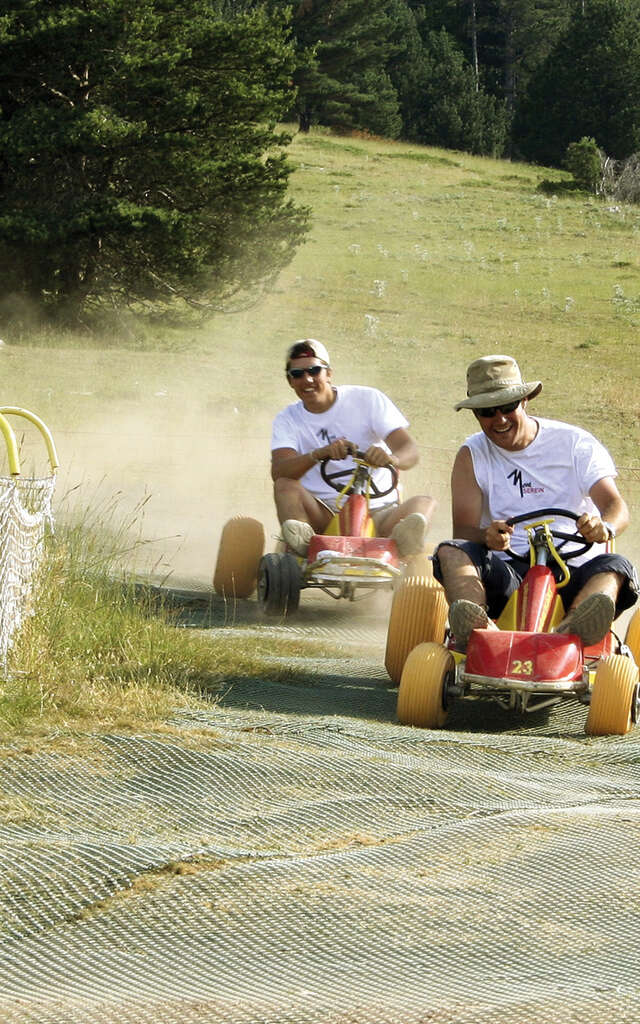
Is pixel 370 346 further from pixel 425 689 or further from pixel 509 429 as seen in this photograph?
pixel 425 689

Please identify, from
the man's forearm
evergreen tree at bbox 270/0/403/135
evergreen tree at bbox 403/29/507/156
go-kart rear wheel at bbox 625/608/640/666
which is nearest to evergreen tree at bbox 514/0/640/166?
evergreen tree at bbox 403/29/507/156

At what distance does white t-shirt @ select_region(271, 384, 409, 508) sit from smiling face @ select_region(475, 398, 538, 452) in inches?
87.1

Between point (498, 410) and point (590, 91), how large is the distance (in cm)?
5735

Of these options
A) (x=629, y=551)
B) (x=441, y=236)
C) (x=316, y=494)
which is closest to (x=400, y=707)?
(x=316, y=494)

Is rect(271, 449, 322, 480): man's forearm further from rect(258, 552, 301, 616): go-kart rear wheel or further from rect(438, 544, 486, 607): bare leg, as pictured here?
rect(438, 544, 486, 607): bare leg

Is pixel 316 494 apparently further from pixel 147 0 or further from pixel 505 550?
pixel 147 0

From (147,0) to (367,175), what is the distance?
26737 mm

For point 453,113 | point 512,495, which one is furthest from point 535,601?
point 453,113

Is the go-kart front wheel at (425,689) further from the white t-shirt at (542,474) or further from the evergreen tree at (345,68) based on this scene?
the evergreen tree at (345,68)

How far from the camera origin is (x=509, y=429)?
612 centimetres

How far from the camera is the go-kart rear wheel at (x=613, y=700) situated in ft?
17.6

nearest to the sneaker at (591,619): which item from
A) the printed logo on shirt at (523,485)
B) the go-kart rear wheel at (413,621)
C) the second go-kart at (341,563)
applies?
the printed logo on shirt at (523,485)

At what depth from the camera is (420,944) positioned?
3051 millimetres

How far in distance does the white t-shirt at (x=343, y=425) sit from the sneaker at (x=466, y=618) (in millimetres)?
2848
